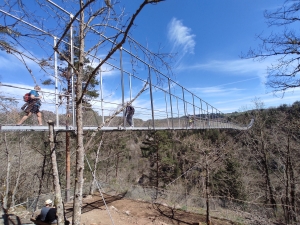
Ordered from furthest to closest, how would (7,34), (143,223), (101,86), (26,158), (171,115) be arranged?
(26,158) → (171,115) → (143,223) → (101,86) → (7,34)

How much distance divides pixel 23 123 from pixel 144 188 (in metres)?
9.79

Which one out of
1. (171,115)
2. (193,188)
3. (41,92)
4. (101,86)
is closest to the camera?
(41,92)

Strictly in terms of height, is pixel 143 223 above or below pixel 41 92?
below

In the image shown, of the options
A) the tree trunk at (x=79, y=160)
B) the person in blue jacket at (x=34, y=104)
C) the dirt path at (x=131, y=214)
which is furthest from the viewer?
the dirt path at (x=131, y=214)

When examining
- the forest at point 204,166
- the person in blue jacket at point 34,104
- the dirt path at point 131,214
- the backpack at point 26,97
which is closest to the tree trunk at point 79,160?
the person in blue jacket at point 34,104

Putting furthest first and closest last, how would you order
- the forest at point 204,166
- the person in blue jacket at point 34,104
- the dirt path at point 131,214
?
the forest at point 204,166
the dirt path at point 131,214
the person in blue jacket at point 34,104

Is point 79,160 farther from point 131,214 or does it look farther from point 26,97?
point 131,214

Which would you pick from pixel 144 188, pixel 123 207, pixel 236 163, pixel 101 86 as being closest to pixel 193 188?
pixel 236 163

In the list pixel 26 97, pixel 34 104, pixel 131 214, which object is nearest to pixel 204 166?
pixel 131 214

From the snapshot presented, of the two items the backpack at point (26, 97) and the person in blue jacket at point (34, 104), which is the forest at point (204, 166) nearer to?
the person in blue jacket at point (34, 104)

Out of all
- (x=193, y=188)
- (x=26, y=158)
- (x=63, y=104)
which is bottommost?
Answer: (x=193, y=188)

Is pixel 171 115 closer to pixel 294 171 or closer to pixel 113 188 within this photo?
pixel 113 188

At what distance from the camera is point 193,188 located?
26.2m

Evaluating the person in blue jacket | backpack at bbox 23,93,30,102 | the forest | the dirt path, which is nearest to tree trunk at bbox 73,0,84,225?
the person in blue jacket
